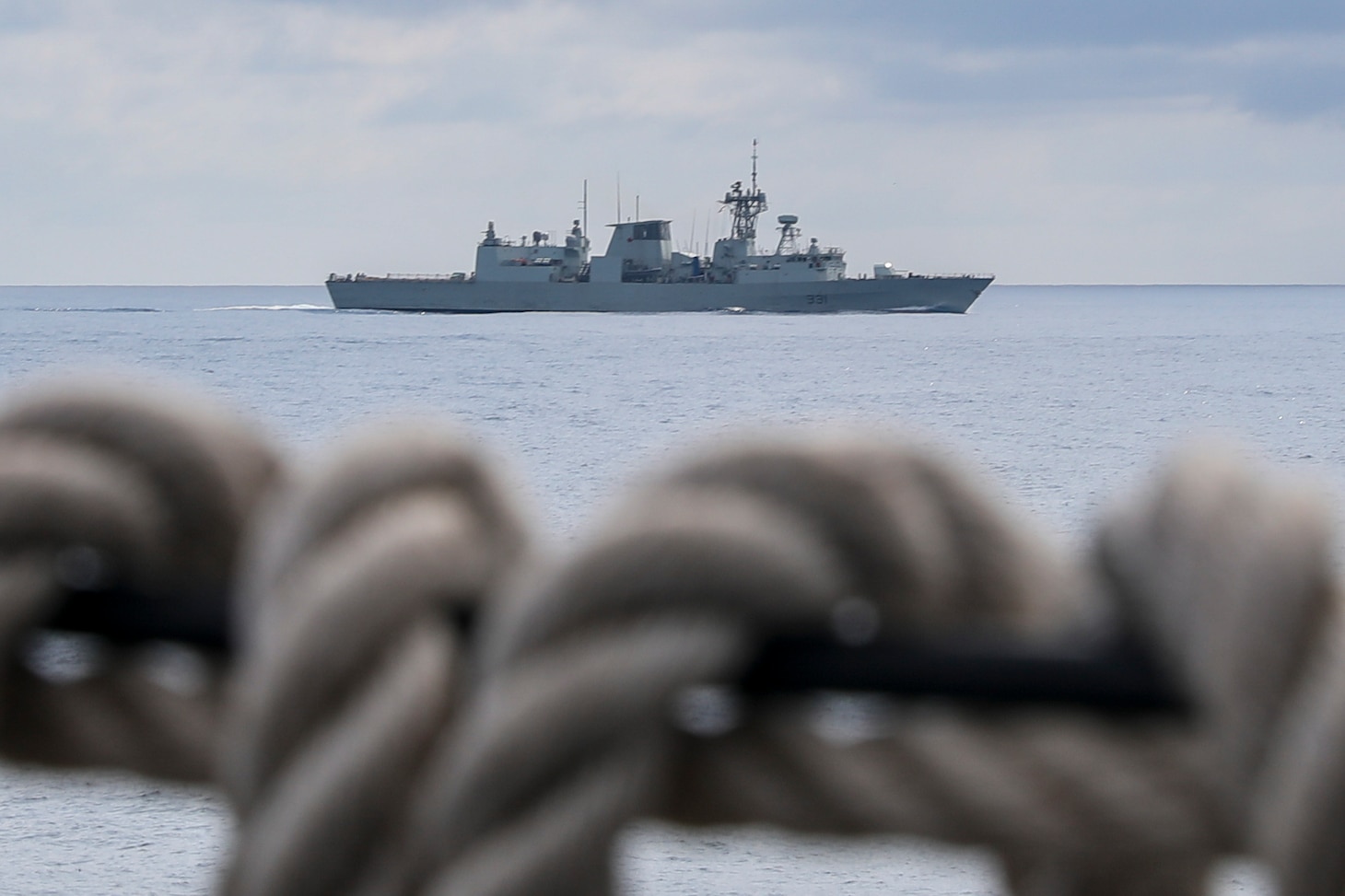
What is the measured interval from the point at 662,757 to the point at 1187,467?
26 centimetres

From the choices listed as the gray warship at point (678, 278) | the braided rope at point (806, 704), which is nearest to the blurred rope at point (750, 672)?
the braided rope at point (806, 704)

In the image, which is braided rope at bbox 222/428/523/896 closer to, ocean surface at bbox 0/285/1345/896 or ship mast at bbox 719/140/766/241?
ocean surface at bbox 0/285/1345/896

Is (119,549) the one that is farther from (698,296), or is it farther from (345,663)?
(698,296)

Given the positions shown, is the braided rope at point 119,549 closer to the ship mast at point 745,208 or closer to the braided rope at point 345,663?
the braided rope at point 345,663

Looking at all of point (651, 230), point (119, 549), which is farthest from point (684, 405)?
point (119, 549)

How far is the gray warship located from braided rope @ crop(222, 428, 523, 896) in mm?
65754

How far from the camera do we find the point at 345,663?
593 mm

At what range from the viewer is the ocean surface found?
10383 mm

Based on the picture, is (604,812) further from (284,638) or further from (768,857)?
(768,857)

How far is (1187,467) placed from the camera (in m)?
0.58

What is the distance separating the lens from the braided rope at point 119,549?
2.23 feet

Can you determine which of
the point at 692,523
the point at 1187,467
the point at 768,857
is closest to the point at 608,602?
the point at 692,523

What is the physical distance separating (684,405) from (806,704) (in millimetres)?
40216

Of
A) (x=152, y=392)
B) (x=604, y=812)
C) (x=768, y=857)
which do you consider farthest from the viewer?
(x=768, y=857)
